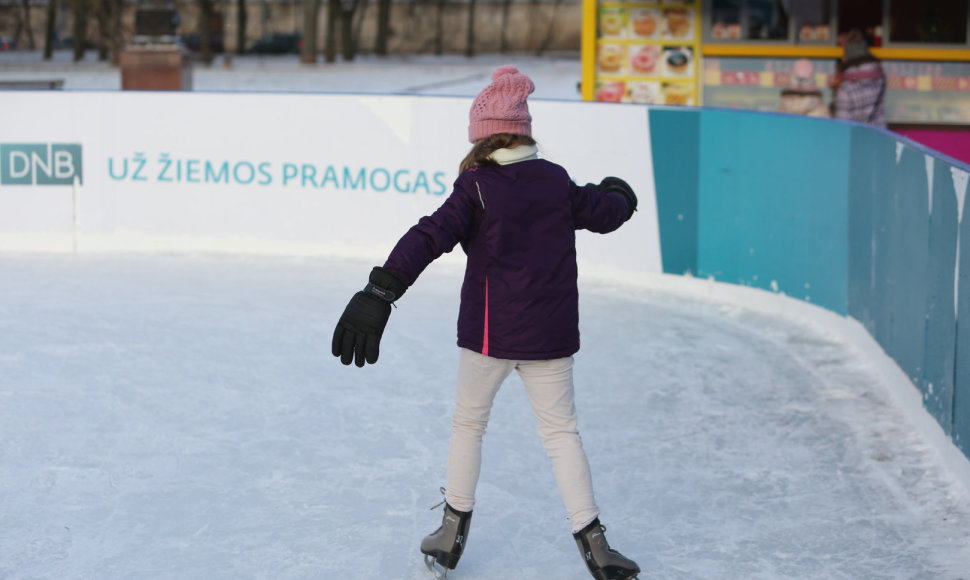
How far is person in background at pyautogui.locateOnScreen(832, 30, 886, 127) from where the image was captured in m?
10.4

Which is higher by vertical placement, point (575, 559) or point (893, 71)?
point (893, 71)

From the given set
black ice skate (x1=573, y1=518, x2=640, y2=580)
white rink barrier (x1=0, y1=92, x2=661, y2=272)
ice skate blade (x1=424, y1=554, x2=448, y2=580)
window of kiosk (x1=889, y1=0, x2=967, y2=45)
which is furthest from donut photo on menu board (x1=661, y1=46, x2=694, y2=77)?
black ice skate (x1=573, y1=518, x2=640, y2=580)

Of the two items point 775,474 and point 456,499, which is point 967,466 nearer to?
point 775,474

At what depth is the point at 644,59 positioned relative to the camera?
36.2 feet

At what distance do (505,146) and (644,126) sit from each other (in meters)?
4.93

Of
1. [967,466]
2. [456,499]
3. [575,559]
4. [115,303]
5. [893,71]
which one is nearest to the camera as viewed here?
[456,499]

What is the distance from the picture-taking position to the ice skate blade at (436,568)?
3.51 m

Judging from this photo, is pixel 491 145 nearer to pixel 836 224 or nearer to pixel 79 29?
pixel 836 224

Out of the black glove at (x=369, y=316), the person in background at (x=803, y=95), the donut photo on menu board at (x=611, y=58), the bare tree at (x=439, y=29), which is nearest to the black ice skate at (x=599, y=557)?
the black glove at (x=369, y=316)

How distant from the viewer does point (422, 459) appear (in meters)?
4.65

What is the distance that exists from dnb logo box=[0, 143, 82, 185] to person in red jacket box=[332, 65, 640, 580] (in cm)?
651

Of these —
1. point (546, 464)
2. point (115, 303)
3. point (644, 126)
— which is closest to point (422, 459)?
point (546, 464)

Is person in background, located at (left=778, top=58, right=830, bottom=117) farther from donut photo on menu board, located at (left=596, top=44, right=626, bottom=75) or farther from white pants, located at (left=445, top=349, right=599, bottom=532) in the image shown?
white pants, located at (left=445, top=349, right=599, bottom=532)

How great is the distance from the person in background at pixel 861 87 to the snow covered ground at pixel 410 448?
11.4 ft
